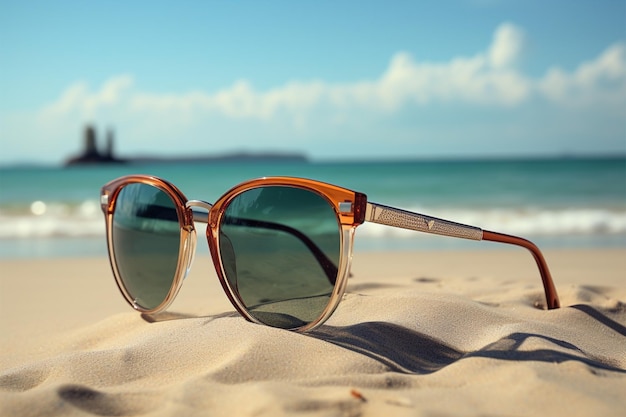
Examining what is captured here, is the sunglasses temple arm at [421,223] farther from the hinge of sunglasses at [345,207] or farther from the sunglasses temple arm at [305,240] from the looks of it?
the sunglasses temple arm at [305,240]

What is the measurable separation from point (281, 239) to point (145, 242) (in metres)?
0.72

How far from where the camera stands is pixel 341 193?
2.02m

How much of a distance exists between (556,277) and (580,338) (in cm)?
215

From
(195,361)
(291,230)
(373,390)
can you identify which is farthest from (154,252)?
(373,390)

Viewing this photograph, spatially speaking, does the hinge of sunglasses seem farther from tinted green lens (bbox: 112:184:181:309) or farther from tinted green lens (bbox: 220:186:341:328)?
tinted green lens (bbox: 112:184:181:309)

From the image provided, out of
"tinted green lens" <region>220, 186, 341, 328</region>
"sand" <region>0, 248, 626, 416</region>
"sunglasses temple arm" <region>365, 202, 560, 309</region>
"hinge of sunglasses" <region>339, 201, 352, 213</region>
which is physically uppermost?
"hinge of sunglasses" <region>339, 201, 352, 213</region>

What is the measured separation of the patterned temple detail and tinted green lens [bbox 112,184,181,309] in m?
0.94

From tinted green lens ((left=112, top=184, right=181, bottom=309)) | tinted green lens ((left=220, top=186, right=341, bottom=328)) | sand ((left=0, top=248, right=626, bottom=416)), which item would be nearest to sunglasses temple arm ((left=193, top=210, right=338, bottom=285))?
tinted green lens ((left=220, top=186, right=341, bottom=328))

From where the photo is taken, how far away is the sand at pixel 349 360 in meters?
1.57

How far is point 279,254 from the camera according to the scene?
2348 millimetres

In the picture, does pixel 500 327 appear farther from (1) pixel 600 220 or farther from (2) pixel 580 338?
(1) pixel 600 220

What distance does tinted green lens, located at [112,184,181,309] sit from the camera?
2.66 m

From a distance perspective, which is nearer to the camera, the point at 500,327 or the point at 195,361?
the point at 195,361

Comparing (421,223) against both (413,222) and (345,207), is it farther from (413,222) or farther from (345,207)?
(345,207)
